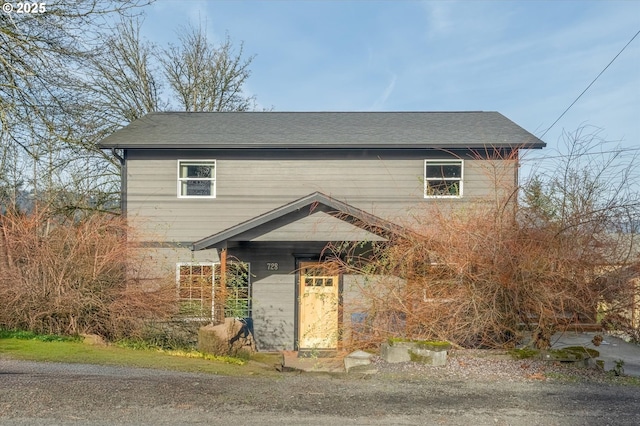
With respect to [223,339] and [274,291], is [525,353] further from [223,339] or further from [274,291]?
[274,291]

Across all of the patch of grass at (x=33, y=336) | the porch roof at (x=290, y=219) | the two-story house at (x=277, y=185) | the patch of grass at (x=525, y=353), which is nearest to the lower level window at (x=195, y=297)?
the porch roof at (x=290, y=219)

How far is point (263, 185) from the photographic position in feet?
54.5

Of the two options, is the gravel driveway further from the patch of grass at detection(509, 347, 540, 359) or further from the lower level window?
the lower level window

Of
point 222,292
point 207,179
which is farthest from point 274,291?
point 207,179

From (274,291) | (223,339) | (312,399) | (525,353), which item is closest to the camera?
(312,399)

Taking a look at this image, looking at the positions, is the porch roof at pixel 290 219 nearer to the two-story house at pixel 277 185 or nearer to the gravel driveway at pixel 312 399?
the two-story house at pixel 277 185

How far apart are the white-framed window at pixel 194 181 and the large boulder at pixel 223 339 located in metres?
4.47

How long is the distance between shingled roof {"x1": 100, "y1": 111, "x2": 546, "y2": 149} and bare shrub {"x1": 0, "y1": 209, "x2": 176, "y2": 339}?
4.10 metres

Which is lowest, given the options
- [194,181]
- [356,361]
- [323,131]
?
[356,361]

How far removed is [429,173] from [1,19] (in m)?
12.1

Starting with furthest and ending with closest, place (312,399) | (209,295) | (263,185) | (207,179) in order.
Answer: (263,185)
(207,179)
(209,295)
(312,399)

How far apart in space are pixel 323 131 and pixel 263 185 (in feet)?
8.84

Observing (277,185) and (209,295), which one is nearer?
(209,295)

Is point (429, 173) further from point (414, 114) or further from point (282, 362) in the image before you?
point (282, 362)
